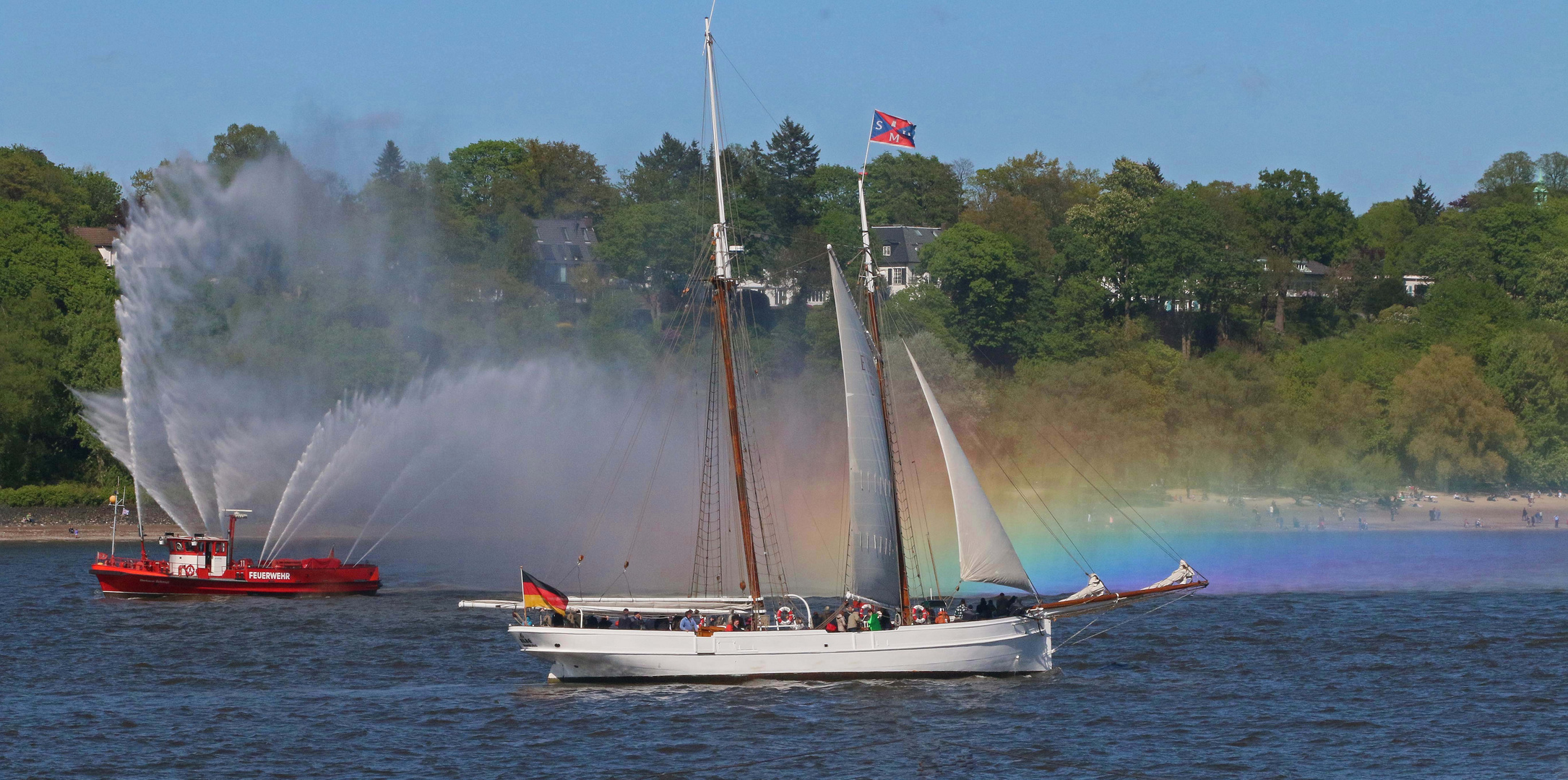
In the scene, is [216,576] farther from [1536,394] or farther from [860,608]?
[1536,394]

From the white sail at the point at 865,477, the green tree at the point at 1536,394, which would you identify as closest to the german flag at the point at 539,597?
the white sail at the point at 865,477

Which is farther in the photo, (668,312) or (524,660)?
(668,312)

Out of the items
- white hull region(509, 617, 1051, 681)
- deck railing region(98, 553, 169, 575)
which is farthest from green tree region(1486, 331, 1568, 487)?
deck railing region(98, 553, 169, 575)

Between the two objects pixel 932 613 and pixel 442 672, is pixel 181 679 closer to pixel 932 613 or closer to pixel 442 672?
pixel 442 672

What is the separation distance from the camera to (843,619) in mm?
61469

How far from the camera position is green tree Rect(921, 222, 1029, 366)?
191875 mm

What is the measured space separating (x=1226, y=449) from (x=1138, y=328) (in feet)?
102

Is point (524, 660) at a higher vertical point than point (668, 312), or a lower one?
lower

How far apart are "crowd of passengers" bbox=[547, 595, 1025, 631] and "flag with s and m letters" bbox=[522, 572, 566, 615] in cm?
74

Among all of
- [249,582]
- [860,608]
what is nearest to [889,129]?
[860,608]

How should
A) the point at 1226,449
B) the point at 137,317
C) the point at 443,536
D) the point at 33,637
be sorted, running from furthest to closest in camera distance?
the point at 1226,449 < the point at 443,536 < the point at 137,317 < the point at 33,637

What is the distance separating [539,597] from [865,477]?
43.8 feet

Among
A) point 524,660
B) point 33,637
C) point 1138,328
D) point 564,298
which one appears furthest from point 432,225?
point 524,660

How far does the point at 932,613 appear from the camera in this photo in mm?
62406
